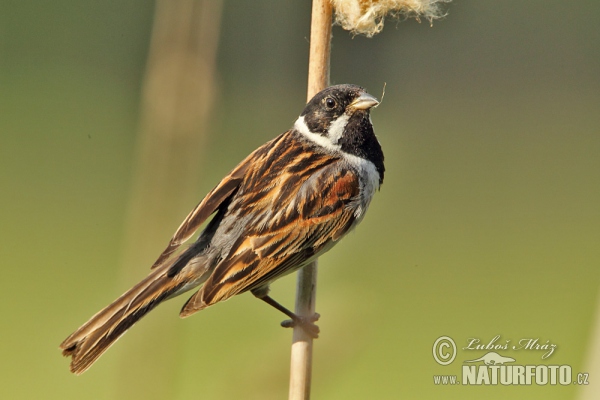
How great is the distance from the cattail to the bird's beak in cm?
45

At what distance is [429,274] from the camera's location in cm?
591

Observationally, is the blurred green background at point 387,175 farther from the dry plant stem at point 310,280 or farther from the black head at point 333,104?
the black head at point 333,104

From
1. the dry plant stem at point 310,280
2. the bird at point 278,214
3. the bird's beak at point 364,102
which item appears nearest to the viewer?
the dry plant stem at point 310,280

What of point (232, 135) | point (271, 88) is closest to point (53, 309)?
point (232, 135)

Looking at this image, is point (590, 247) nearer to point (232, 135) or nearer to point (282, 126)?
point (282, 126)

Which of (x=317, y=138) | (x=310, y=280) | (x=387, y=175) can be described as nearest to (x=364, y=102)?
(x=317, y=138)

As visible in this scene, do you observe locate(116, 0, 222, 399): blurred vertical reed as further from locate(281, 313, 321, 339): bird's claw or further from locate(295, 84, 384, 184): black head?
locate(295, 84, 384, 184): black head

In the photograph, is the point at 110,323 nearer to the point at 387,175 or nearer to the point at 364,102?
the point at 364,102

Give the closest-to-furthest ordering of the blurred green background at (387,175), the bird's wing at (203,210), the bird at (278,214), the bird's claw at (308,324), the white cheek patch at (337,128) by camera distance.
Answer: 1. the bird's claw at (308,324)
2. the bird at (278,214)
3. the bird's wing at (203,210)
4. the white cheek patch at (337,128)
5. the blurred green background at (387,175)

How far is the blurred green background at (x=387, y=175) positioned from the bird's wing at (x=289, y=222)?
56 cm

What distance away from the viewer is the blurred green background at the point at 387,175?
16.1ft

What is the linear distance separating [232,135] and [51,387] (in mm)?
2709

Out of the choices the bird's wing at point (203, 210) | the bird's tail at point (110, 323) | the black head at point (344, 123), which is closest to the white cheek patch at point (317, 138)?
the black head at point (344, 123)

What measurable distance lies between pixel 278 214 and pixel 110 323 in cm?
80
